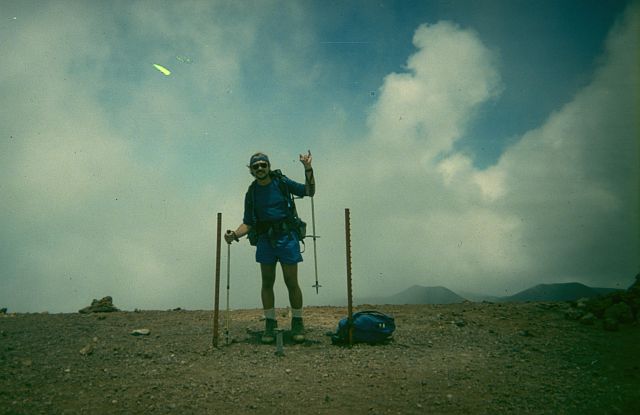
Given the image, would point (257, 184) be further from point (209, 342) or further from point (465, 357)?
point (465, 357)

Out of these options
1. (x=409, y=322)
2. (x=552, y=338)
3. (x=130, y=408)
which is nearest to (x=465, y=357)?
(x=552, y=338)

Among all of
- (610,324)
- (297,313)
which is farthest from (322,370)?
(610,324)

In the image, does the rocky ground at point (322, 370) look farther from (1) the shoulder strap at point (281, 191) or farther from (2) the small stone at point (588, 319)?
(1) the shoulder strap at point (281, 191)

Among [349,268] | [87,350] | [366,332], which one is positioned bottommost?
[87,350]

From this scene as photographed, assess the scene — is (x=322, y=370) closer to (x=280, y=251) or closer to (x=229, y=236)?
(x=280, y=251)

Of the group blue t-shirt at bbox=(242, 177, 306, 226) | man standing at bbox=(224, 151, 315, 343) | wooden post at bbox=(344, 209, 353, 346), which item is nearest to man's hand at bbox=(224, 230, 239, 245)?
man standing at bbox=(224, 151, 315, 343)

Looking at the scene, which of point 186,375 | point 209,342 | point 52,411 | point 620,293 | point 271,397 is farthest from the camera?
point 620,293

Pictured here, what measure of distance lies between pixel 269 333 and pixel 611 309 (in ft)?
22.8

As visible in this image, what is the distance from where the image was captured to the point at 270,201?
7.93m

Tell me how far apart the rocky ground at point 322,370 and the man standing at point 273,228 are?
2.61ft

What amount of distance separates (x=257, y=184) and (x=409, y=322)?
4.66 metres

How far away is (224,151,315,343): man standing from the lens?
7812mm

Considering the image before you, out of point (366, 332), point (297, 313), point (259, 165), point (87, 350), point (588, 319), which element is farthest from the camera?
point (588, 319)

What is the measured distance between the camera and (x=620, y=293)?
8.98 meters
